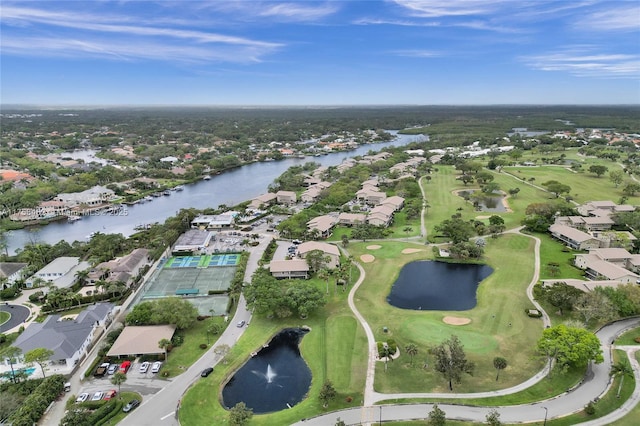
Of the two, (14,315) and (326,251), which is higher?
(326,251)

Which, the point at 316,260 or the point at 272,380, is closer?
the point at 272,380

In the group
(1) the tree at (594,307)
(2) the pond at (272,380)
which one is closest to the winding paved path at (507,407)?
(2) the pond at (272,380)

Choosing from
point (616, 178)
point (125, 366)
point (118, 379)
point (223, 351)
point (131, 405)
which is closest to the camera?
point (131, 405)

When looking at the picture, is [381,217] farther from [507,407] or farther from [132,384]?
[132,384]

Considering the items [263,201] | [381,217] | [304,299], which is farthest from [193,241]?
[381,217]

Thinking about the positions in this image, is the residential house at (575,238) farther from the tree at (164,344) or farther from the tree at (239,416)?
the tree at (164,344)

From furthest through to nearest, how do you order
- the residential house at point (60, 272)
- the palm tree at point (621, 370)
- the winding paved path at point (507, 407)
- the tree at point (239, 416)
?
the residential house at point (60, 272), the palm tree at point (621, 370), the winding paved path at point (507, 407), the tree at point (239, 416)

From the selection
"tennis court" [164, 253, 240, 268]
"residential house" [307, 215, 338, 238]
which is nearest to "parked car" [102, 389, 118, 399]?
"tennis court" [164, 253, 240, 268]
